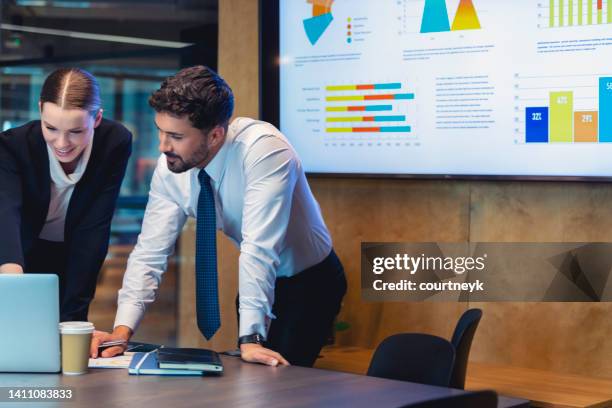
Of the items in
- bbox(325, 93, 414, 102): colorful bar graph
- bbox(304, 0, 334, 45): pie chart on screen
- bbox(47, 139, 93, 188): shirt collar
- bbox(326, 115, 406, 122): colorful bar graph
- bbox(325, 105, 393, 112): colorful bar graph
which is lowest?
bbox(47, 139, 93, 188): shirt collar

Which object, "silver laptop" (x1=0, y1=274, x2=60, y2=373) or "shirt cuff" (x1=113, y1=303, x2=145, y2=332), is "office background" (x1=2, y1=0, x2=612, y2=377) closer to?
"shirt cuff" (x1=113, y1=303, x2=145, y2=332)

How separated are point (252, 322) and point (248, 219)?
0.33 meters

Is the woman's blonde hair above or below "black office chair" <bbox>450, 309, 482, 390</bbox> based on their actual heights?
above

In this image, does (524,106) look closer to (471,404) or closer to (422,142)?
(422,142)

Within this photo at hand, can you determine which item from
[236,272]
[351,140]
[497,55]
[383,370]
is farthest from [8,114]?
[383,370]

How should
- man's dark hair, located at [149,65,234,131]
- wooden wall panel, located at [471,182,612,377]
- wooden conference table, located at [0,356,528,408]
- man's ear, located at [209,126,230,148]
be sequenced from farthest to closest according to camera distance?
wooden wall panel, located at [471,182,612,377], man's ear, located at [209,126,230,148], man's dark hair, located at [149,65,234,131], wooden conference table, located at [0,356,528,408]

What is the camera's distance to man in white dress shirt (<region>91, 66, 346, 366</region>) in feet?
9.64

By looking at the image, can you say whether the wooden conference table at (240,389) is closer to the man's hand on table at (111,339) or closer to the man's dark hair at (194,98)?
the man's hand on table at (111,339)

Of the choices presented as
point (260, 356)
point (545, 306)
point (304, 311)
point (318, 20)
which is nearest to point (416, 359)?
point (260, 356)

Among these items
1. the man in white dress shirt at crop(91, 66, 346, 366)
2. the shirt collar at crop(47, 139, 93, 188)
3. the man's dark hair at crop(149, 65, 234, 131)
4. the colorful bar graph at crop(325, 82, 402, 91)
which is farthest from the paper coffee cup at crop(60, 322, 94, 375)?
the colorful bar graph at crop(325, 82, 402, 91)

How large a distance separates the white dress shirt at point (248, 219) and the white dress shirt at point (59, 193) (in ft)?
1.34

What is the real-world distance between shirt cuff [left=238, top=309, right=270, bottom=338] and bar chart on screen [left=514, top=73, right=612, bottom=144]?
5.25 feet

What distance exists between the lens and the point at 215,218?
10.6 ft

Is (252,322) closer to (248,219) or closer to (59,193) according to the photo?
(248,219)
